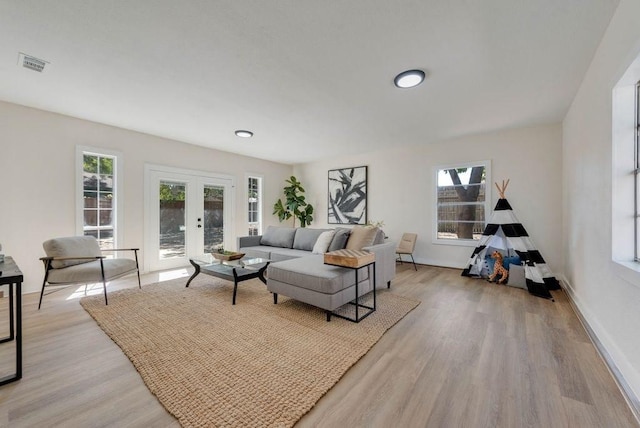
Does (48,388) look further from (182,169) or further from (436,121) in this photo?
(436,121)

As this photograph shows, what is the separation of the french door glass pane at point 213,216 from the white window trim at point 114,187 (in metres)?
1.41

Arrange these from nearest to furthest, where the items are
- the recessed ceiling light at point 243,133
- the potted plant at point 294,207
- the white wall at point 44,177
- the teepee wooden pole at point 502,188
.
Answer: the white wall at point 44,177 < the teepee wooden pole at point 502,188 < the recessed ceiling light at point 243,133 < the potted plant at point 294,207

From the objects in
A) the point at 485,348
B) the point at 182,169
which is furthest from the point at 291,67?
the point at 182,169

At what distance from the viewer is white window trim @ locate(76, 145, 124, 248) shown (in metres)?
3.65

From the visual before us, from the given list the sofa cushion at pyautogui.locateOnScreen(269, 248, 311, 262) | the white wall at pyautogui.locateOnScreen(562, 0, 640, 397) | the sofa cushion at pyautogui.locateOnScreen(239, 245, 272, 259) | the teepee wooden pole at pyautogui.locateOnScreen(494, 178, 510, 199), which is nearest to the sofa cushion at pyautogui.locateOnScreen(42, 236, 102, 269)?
the sofa cushion at pyautogui.locateOnScreen(239, 245, 272, 259)

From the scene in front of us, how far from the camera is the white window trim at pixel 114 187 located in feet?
12.0

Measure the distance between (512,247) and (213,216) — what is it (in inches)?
212

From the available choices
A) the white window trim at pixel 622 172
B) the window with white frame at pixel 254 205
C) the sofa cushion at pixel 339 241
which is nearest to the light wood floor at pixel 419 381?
the white window trim at pixel 622 172

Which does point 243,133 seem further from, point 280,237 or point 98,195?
point 98,195

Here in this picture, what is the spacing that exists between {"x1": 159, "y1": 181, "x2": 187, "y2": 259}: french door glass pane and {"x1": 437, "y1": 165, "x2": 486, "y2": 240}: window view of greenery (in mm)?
4938

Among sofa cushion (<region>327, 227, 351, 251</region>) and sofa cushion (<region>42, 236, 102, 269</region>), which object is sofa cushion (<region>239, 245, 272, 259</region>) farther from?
sofa cushion (<region>42, 236, 102, 269</region>)

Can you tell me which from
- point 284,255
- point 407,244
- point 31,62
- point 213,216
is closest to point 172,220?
point 213,216

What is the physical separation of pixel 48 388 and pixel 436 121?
15.4ft

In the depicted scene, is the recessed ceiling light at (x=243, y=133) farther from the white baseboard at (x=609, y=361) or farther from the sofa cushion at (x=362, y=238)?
the white baseboard at (x=609, y=361)
